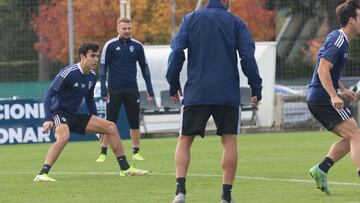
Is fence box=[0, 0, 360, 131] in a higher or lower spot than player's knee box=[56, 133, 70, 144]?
lower

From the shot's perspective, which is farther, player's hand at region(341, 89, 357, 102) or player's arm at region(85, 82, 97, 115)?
player's arm at region(85, 82, 97, 115)

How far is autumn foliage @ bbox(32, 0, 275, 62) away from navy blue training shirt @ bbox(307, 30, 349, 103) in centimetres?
2351

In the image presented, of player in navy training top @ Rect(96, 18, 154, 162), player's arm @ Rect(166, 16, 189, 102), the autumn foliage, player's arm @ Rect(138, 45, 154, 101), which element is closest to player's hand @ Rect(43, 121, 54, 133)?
player's arm @ Rect(166, 16, 189, 102)

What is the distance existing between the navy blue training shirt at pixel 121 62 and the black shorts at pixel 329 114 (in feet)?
20.1

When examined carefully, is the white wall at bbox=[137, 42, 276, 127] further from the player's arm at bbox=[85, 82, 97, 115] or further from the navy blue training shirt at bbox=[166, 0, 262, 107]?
the navy blue training shirt at bbox=[166, 0, 262, 107]

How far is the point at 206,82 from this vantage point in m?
10.9

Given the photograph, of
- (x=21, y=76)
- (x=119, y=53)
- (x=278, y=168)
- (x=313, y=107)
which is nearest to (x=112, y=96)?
(x=119, y=53)

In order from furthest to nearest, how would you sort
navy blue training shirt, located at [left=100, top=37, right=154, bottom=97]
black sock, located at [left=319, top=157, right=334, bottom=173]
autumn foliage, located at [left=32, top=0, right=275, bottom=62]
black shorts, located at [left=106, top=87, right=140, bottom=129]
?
autumn foliage, located at [left=32, top=0, right=275, bottom=62], black shorts, located at [left=106, top=87, right=140, bottom=129], navy blue training shirt, located at [left=100, top=37, right=154, bottom=97], black sock, located at [left=319, top=157, right=334, bottom=173]

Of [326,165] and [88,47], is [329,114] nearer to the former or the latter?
[326,165]

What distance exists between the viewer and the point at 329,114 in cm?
1223

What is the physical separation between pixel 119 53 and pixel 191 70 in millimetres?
7136

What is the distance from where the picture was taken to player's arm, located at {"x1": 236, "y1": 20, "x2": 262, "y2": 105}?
426 inches

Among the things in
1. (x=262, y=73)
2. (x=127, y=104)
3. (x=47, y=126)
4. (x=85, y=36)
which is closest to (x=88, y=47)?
(x=47, y=126)

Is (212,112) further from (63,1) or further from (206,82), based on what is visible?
(63,1)
